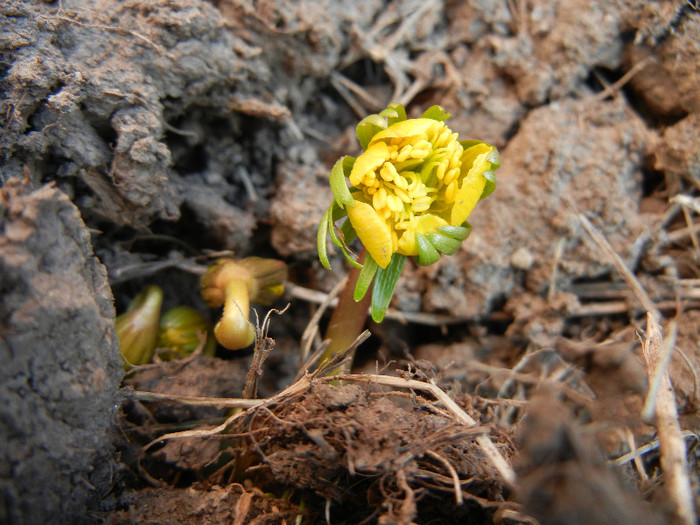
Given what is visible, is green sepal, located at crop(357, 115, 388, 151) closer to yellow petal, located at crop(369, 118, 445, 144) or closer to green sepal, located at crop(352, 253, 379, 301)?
yellow petal, located at crop(369, 118, 445, 144)

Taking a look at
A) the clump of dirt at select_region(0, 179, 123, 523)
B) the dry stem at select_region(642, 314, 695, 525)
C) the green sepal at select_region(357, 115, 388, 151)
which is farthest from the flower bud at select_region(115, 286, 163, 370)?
the dry stem at select_region(642, 314, 695, 525)

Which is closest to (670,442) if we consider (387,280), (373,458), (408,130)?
(373,458)

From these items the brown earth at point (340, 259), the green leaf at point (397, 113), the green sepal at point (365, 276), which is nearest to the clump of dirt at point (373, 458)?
the brown earth at point (340, 259)

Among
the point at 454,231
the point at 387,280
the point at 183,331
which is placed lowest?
the point at 183,331

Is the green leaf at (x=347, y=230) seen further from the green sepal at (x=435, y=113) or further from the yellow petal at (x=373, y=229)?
the green sepal at (x=435, y=113)

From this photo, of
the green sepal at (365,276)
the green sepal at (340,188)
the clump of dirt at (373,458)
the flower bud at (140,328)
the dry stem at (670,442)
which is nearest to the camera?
the dry stem at (670,442)

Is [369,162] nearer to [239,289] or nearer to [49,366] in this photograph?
[239,289]

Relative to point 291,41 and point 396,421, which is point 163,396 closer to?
point 396,421

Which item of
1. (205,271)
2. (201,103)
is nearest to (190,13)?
(201,103)
